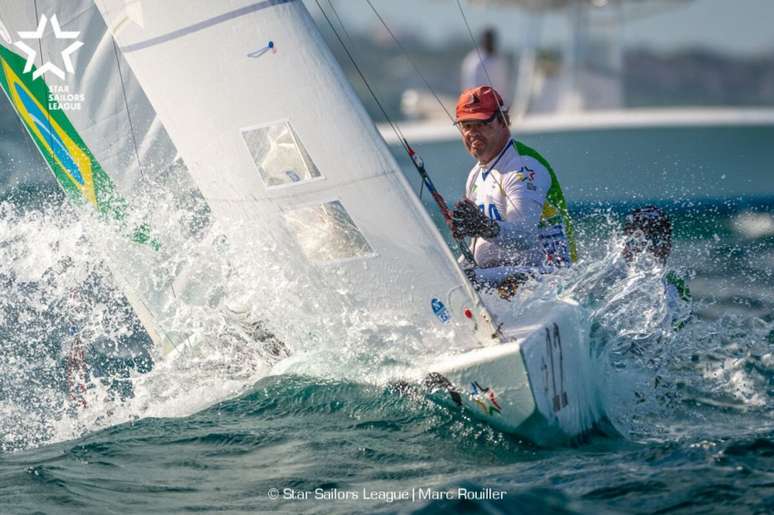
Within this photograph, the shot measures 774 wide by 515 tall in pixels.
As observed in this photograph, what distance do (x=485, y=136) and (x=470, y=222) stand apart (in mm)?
482

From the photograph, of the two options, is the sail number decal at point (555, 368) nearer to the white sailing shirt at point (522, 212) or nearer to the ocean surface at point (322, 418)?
the ocean surface at point (322, 418)

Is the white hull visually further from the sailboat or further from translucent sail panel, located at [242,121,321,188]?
translucent sail panel, located at [242,121,321,188]

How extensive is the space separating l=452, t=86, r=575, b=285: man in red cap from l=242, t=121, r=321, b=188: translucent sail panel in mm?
685

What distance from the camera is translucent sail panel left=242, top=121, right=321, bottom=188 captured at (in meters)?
3.84

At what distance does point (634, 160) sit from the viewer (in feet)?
33.5

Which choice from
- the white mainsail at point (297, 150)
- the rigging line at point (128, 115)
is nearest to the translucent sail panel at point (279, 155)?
the white mainsail at point (297, 150)

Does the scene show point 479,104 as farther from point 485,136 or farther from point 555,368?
point 555,368

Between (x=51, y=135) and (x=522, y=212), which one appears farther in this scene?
(x=51, y=135)

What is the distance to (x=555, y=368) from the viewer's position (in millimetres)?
3650

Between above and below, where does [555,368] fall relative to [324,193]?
below

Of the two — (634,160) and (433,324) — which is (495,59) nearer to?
(634,160)

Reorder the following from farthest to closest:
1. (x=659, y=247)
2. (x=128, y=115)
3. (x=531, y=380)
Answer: (x=128, y=115), (x=659, y=247), (x=531, y=380)

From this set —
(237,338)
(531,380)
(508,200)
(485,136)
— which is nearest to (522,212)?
(508,200)

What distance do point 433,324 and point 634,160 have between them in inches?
269
